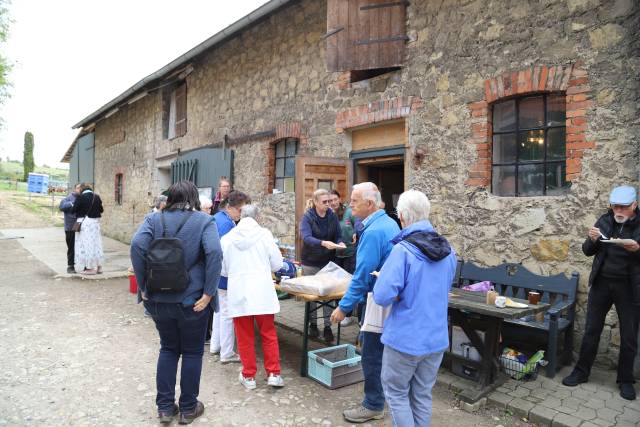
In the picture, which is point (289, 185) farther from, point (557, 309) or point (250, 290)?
point (557, 309)

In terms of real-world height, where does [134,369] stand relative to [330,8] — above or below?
below

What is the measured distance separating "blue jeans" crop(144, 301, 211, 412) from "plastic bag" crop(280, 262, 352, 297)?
938 mm

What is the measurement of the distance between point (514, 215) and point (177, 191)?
3464 millimetres

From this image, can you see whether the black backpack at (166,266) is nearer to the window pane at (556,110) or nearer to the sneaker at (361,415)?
the sneaker at (361,415)

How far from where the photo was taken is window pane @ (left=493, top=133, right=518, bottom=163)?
16.2 ft

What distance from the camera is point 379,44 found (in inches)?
233

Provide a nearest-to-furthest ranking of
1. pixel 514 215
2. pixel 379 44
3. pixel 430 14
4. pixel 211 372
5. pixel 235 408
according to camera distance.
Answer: pixel 235 408 → pixel 211 372 → pixel 514 215 → pixel 430 14 → pixel 379 44

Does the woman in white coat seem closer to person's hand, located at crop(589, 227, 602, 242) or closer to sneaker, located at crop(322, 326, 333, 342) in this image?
sneaker, located at crop(322, 326, 333, 342)

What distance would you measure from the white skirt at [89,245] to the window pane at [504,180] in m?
7.18

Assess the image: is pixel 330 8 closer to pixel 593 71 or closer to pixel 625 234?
pixel 593 71

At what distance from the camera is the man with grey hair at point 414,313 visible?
2.45 m

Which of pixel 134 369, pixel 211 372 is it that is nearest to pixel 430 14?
pixel 211 372

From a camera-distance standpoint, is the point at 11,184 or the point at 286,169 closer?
the point at 286,169

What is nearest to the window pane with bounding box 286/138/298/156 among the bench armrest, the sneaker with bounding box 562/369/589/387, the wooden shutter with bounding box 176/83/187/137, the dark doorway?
the dark doorway
